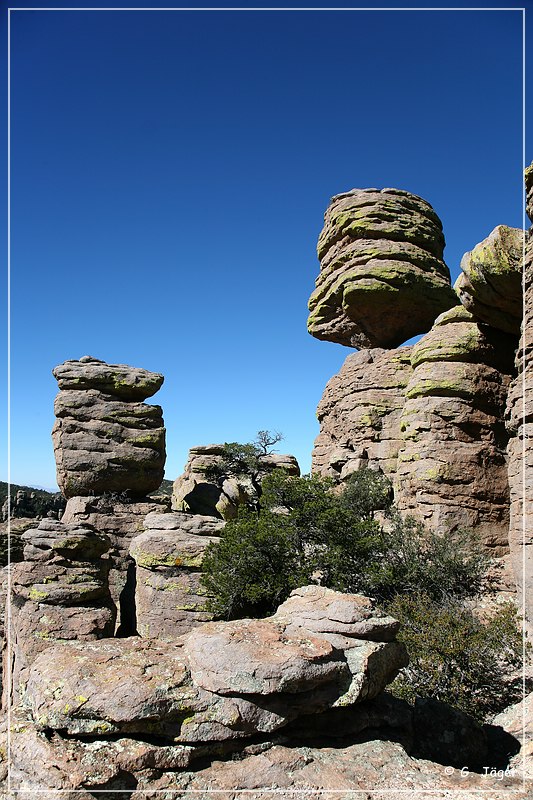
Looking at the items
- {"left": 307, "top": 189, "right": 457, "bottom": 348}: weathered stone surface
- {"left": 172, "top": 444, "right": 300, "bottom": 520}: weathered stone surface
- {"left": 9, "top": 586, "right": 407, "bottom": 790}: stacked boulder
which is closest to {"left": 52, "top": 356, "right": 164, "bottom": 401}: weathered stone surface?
{"left": 172, "top": 444, "right": 300, "bottom": 520}: weathered stone surface

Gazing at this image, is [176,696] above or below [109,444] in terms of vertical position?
below

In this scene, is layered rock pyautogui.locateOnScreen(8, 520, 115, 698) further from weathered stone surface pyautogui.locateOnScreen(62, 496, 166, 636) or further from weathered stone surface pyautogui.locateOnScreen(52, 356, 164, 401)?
weathered stone surface pyautogui.locateOnScreen(52, 356, 164, 401)

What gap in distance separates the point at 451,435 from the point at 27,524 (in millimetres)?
18555

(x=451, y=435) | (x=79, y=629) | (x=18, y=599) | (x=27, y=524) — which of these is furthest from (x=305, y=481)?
(x=27, y=524)

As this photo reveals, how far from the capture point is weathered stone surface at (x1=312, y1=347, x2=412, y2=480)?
21.0 m

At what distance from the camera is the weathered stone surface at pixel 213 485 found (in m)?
22.9

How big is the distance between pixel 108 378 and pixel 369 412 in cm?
1079

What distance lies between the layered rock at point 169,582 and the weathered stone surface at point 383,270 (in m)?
14.0

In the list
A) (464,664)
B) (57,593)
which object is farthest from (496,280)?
(57,593)

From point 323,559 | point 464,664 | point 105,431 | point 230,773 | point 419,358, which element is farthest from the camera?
point 105,431

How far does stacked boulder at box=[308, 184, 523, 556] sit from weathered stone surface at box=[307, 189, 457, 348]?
0.05 m

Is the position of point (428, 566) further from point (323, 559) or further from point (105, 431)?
point (105, 431)

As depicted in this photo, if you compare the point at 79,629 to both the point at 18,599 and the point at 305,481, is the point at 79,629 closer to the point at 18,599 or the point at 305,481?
the point at 18,599

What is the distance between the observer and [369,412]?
2152 centimetres
